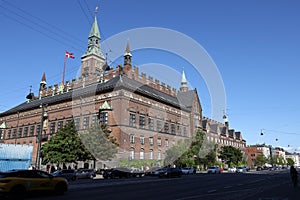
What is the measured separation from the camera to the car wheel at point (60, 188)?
1421cm

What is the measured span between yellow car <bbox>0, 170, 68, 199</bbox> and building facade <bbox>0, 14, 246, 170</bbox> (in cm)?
2547

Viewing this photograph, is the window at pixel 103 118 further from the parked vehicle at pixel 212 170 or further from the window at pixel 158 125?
the parked vehicle at pixel 212 170

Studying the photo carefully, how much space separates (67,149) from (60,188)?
29.1 m

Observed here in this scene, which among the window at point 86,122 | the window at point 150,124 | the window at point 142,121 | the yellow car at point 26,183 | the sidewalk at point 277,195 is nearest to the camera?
the yellow car at point 26,183

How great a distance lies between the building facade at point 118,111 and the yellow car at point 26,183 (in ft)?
83.6

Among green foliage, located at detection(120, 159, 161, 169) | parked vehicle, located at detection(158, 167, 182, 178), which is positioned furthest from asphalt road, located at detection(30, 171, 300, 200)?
green foliage, located at detection(120, 159, 161, 169)

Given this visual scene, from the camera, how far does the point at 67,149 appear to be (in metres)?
42.1

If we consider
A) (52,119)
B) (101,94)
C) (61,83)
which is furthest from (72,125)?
(61,83)

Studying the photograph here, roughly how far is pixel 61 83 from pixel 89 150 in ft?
116

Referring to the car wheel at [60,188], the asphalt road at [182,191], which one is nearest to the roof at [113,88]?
the asphalt road at [182,191]

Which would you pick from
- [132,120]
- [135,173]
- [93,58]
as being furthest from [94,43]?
[135,173]

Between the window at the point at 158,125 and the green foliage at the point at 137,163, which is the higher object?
the window at the point at 158,125

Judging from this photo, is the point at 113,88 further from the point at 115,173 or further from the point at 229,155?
the point at 229,155

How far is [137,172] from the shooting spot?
3841 cm
